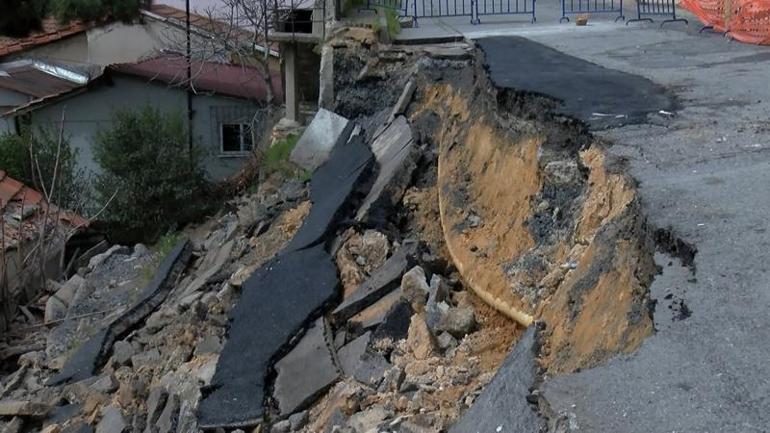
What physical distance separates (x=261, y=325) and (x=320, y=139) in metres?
4.73

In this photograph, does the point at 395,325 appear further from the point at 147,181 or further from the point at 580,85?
the point at 147,181

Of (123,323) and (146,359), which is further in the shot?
(123,323)

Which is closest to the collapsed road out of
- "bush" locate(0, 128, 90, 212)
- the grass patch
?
the grass patch

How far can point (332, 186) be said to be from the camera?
30.4 ft

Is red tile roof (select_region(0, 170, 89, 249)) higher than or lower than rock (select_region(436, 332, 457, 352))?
lower

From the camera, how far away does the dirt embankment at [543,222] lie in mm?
4207

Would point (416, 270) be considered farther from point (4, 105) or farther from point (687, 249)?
point (4, 105)

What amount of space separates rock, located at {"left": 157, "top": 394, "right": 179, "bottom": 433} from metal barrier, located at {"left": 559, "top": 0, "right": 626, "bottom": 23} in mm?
7890

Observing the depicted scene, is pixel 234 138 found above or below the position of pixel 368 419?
above

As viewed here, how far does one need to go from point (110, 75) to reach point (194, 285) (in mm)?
11126

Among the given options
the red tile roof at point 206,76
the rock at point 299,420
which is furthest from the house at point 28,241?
the rock at point 299,420

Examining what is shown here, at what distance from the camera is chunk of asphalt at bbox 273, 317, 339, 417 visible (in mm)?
5977

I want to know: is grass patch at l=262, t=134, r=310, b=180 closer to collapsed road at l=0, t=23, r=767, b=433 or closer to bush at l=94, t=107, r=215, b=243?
collapsed road at l=0, t=23, r=767, b=433

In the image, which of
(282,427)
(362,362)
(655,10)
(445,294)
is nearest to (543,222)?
(445,294)
